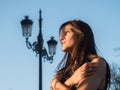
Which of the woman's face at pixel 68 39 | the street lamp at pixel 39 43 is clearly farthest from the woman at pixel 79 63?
the street lamp at pixel 39 43

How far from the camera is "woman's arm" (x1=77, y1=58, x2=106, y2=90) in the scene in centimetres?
377

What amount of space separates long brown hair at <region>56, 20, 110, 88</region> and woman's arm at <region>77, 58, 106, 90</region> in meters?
0.10

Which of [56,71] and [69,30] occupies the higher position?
[69,30]

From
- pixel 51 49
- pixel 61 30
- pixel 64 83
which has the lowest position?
pixel 51 49

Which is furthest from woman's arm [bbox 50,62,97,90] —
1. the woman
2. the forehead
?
the forehead

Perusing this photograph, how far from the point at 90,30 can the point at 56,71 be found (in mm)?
473

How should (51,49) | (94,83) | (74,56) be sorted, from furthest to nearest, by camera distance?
1. (51,49)
2. (74,56)
3. (94,83)

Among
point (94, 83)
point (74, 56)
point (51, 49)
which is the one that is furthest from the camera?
point (51, 49)

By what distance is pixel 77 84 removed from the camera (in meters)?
3.85

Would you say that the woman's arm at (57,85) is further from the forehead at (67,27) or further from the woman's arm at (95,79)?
the forehead at (67,27)

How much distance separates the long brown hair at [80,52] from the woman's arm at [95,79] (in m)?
0.10

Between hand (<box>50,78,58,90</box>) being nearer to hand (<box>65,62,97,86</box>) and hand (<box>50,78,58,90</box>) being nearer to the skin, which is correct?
the skin

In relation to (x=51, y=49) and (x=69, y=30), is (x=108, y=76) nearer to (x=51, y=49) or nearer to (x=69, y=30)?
(x=69, y=30)

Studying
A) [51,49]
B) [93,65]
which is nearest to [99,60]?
[93,65]
